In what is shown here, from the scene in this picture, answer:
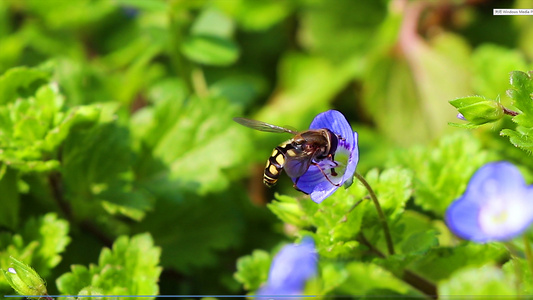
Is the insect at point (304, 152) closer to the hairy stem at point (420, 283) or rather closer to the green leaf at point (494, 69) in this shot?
the hairy stem at point (420, 283)

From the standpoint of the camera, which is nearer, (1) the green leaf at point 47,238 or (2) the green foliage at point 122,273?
(2) the green foliage at point 122,273

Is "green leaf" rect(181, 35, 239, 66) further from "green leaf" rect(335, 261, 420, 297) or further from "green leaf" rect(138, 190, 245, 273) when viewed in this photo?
"green leaf" rect(335, 261, 420, 297)

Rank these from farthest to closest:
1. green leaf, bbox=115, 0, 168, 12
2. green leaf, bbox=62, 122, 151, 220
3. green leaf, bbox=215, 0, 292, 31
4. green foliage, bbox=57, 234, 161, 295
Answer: green leaf, bbox=215, 0, 292, 31, green leaf, bbox=115, 0, 168, 12, green leaf, bbox=62, 122, 151, 220, green foliage, bbox=57, 234, 161, 295

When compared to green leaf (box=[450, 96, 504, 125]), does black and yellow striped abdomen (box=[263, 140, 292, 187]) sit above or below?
below

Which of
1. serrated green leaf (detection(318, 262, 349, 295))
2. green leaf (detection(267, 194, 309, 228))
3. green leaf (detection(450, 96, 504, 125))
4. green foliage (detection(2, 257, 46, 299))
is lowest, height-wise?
serrated green leaf (detection(318, 262, 349, 295))

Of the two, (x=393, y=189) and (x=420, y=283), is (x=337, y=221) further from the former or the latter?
(x=420, y=283)

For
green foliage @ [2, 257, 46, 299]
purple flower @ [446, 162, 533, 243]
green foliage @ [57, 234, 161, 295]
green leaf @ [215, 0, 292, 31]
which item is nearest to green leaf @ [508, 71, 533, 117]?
purple flower @ [446, 162, 533, 243]

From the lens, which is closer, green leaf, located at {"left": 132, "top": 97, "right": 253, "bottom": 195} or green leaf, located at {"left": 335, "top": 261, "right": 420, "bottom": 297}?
green leaf, located at {"left": 335, "top": 261, "right": 420, "bottom": 297}

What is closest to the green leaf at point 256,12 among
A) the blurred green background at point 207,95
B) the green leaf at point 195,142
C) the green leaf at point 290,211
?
the blurred green background at point 207,95
